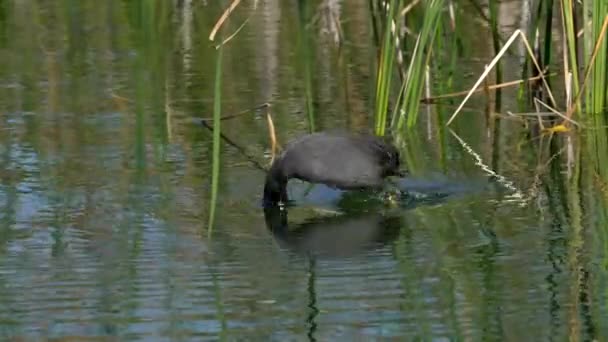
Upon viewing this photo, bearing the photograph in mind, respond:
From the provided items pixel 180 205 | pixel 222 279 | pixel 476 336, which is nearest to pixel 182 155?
pixel 180 205

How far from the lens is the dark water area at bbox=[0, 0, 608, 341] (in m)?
4.23

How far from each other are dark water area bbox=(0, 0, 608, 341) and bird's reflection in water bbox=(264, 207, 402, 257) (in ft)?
0.04

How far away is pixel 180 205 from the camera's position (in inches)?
221

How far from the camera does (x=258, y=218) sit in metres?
5.51

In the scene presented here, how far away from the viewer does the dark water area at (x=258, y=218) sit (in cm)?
423

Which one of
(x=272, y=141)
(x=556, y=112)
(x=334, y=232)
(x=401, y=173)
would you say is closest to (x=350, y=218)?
(x=334, y=232)

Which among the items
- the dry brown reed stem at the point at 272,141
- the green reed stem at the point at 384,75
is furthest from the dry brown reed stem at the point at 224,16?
the green reed stem at the point at 384,75

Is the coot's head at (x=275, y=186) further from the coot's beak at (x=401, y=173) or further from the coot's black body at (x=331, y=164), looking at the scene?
the coot's beak at (x=401, y=173)

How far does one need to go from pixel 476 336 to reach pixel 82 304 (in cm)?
117

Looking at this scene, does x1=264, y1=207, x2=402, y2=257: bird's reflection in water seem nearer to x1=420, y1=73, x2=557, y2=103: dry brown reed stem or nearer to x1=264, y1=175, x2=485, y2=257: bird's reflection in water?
x1=264, y1=175, x2=485, y2=257: bird's reflection in water

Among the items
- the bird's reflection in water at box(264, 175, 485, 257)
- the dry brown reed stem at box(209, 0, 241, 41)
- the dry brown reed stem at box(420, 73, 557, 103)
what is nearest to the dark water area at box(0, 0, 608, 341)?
the bird's reflection in water at box(264, 175, 485, 257)

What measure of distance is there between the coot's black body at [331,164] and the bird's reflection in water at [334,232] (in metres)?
0.13

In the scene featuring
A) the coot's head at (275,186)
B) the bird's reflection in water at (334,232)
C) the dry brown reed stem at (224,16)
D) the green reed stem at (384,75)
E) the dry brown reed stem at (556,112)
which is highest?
the dry brown reed stem at (224,16)

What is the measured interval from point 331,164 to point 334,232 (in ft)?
0.84
